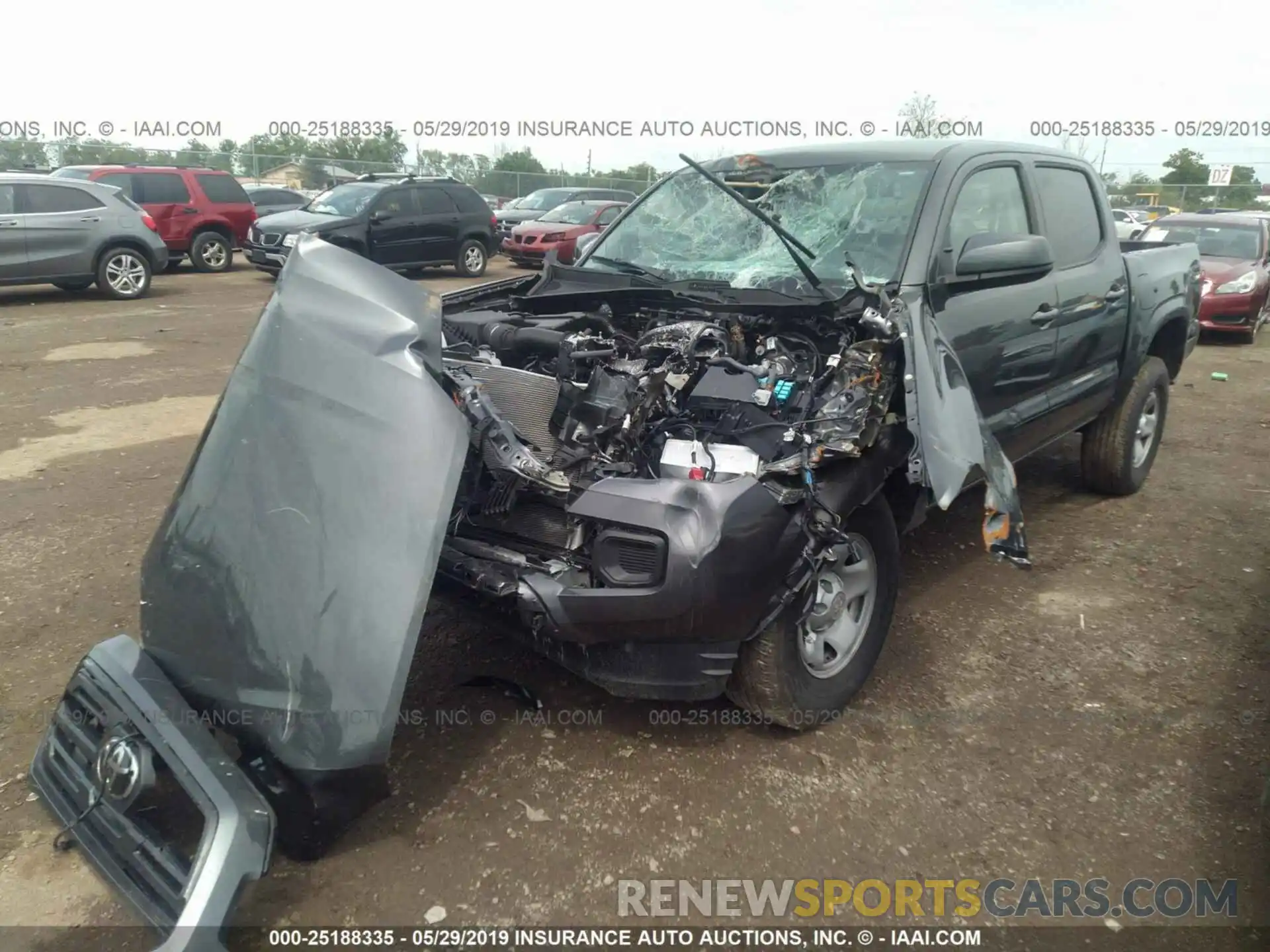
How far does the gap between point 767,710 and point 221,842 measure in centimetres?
163

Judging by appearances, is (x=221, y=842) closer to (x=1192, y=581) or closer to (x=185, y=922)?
(x=185, y=922)

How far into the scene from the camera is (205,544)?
8.02ft

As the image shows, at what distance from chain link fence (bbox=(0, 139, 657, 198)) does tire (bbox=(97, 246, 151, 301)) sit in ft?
25.8

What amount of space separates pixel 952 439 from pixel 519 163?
3519 cm

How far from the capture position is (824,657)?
315 centimetres

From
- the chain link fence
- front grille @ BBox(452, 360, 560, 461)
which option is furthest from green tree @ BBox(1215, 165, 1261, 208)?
front grille @ BBox(452, 360, 560, 461)

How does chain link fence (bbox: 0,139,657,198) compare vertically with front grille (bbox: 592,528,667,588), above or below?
above

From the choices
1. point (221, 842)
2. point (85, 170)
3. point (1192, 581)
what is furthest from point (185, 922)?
point (85, 170)

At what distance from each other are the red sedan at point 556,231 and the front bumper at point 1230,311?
9.71 metres

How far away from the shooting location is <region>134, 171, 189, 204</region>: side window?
14.4 metres

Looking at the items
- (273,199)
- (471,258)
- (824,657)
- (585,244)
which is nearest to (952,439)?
(824,657)

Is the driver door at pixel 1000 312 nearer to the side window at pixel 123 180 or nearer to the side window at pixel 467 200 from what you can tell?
the side window at pixel 467 200

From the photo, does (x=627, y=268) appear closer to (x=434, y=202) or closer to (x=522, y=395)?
(x=522, y=395)

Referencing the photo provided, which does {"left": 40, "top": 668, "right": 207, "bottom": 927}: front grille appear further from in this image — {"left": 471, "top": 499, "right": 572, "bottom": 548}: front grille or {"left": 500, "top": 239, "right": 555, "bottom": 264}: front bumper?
{"left": 500, "top": 239, "right": 555, "bottom": 264}: front bumper
